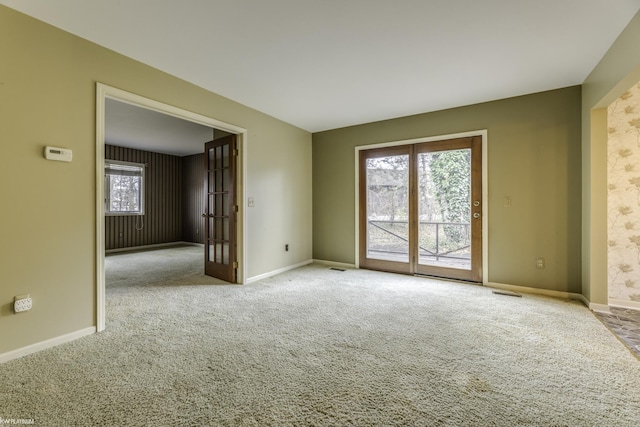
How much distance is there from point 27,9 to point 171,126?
314 centimetres

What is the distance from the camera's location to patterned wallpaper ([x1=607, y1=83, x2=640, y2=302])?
297 centimetres

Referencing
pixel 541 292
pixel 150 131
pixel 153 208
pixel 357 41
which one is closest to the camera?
pixel 357 41

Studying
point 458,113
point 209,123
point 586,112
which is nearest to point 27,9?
point 209,123

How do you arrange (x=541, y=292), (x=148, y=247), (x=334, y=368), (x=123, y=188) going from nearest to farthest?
(x=334, y=368) < (x=541, y=292) < (x=123, y=188) < (x=148, y=247)

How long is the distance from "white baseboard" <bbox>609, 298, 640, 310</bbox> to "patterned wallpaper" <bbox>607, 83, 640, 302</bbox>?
3 centimetres

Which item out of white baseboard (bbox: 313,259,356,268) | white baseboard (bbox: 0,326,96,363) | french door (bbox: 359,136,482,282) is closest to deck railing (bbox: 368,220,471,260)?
french door (bbox: 359,136,482,282)

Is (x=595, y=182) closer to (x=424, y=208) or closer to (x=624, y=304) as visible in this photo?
(x=624, y=304)

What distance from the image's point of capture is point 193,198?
7.95m

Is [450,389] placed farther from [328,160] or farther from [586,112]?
[328,160]

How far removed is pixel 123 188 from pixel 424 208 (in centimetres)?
733

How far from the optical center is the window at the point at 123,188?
6594 millimetres

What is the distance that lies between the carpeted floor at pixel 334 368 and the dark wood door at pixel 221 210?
0.97 m

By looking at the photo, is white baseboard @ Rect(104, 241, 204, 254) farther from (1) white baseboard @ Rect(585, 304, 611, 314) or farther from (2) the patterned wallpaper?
(2) the patterned wallpaper

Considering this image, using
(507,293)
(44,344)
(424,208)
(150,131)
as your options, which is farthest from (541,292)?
(150,131)
